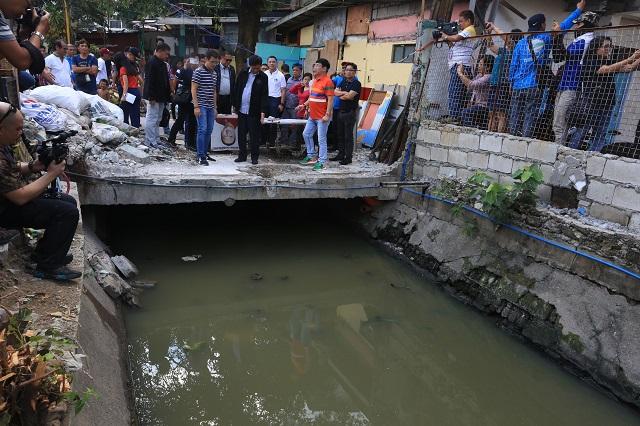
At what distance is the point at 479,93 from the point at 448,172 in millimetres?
1190

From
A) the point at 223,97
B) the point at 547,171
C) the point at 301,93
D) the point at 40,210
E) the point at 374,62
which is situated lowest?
the point at 40,210

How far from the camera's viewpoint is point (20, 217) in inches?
125

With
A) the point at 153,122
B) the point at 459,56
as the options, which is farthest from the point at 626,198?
the point at 153,122

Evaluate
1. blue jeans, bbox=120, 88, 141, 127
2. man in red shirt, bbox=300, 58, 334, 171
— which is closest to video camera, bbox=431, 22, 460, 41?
man in red shirt, bbox=300, 58, 334, 171

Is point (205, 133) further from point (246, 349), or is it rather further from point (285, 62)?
point (285, 62)

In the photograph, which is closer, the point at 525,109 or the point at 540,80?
the point at 540,80

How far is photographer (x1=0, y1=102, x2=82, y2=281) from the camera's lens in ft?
9.84

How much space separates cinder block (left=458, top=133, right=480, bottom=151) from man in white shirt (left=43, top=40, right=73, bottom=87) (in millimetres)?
6690

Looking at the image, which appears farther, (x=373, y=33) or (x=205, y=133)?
(x=373, y=33)

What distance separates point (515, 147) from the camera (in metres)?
5.75

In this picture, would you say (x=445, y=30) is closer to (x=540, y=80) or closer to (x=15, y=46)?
(x=540, y=80)

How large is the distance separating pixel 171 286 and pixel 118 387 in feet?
7.92

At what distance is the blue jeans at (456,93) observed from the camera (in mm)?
6656

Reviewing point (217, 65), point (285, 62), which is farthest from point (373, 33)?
point (217, 65)
